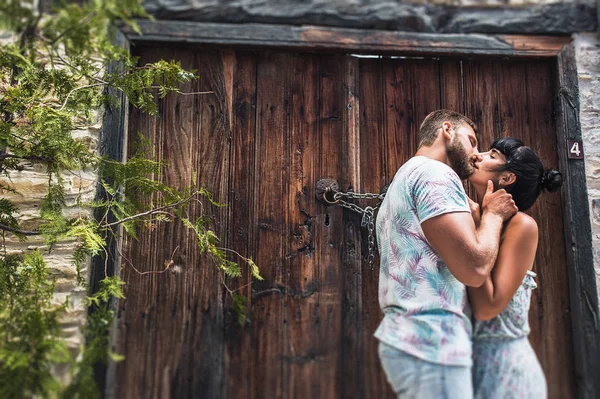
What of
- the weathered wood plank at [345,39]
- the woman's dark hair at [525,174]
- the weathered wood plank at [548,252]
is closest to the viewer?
the woman's dark hair at [525,174]

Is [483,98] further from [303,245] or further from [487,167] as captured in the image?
[303,245]

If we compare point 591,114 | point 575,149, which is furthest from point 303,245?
point 591,114

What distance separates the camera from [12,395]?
8.68ft

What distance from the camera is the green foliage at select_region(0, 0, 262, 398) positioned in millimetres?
2709

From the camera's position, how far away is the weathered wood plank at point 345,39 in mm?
3744

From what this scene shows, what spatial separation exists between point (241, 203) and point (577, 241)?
1854 mm

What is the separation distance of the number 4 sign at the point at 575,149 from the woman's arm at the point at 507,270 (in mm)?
838

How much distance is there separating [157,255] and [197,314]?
0.39 m

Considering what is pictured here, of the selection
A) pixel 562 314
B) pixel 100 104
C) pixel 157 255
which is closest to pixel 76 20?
pixel 100 104

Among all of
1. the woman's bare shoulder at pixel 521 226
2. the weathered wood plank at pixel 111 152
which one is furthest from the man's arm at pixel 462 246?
the weathered wood plank at pixel 111 152

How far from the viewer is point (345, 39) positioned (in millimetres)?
3797

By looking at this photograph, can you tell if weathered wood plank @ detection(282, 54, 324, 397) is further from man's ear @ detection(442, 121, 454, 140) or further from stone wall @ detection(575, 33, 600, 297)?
stone wall @ detection(575, 33, 600, 297)

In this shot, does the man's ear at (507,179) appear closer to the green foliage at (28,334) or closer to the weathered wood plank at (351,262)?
the weathered wood plank at (351,262)

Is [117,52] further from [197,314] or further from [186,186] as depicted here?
[197,314]
